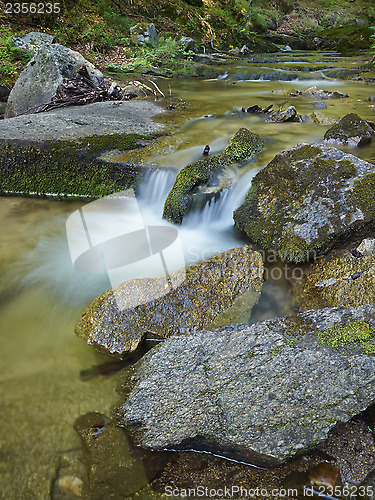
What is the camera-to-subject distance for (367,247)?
334cm

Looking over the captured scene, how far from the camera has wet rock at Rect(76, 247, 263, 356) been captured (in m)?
2.93

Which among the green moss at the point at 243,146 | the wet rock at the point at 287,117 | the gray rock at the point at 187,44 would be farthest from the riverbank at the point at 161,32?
the green moss at the point at 243,146

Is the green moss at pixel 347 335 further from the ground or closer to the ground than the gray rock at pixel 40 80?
closer to the ground

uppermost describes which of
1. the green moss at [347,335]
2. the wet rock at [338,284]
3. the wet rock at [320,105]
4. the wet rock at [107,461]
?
the wet rock at [320,105]

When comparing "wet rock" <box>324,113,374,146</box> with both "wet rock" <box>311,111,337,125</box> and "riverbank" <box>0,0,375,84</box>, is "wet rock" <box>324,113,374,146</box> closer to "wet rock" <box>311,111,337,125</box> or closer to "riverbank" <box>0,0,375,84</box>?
"wet rock" <box>311,111,337,125</box>

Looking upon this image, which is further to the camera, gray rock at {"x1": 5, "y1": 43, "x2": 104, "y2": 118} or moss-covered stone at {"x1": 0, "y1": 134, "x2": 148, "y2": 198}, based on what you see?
gray rock at {"x1": 5, "y1": 43, "x2": 104, "y2": 118}

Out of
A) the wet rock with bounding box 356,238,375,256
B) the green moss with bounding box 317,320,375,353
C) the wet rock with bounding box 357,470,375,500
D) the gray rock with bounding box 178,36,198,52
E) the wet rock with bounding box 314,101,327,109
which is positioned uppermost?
the gray rock with bounding box 178,36,198,52

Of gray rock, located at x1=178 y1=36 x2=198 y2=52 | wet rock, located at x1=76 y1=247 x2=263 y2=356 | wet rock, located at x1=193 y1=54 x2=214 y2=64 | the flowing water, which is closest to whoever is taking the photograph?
the flowing water

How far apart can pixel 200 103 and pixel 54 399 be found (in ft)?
29.1

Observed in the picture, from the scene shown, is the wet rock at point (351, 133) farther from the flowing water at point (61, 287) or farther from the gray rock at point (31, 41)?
the gray rock at point (31, 41)

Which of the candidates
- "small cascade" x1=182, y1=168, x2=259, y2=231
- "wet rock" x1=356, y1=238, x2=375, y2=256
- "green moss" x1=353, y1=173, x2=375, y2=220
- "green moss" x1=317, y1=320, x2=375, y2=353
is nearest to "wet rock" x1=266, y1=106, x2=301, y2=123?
"small cascade" x1=182, y1=168, x2=259, y2=231

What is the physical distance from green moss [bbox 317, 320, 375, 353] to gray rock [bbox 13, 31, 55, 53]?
1307 cm

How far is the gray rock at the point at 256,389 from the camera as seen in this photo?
6.31 feet

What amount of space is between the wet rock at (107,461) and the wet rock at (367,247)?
2.72 meters
